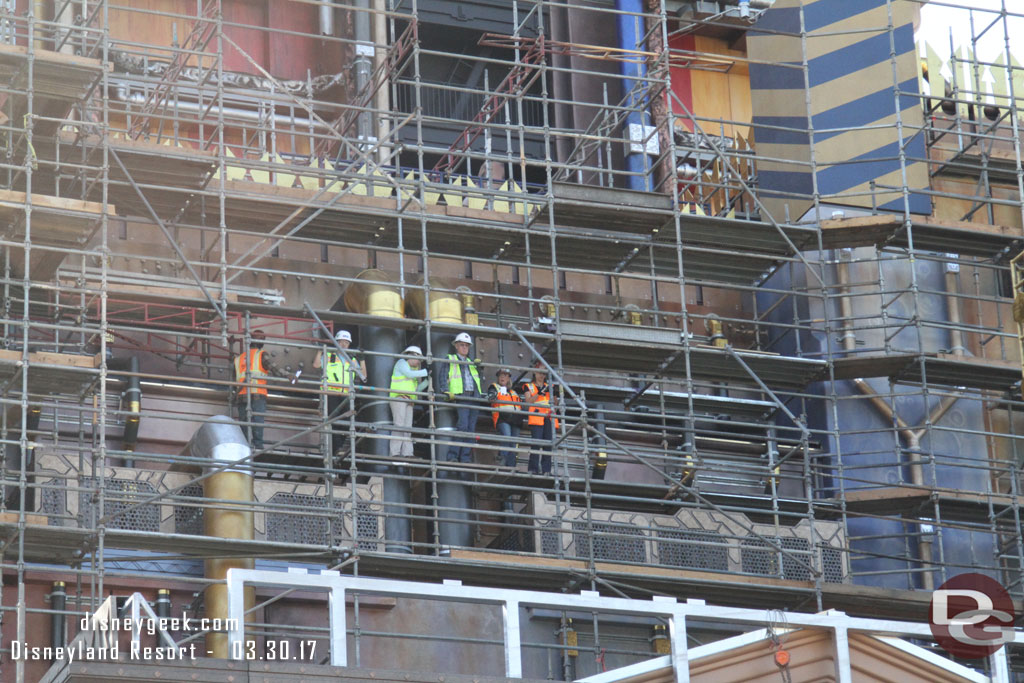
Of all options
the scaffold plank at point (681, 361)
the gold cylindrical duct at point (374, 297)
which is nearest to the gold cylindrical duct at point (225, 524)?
the gold cylindrical duct at point (374, 297)

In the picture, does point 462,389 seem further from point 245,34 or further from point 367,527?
point 245,34

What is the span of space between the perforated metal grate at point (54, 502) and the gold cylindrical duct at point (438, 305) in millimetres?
6434

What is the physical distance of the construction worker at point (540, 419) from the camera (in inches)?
1314

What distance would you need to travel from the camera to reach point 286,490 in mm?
31594

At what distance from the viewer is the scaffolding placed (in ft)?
101

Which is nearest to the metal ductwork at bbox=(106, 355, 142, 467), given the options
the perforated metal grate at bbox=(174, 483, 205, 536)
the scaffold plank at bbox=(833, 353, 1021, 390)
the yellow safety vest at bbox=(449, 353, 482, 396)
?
the perforated metal grate at bbox=(174, 483, 205, 536)

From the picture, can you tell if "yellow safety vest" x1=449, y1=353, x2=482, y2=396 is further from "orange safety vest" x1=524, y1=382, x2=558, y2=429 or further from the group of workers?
"orange safety vest" x1=524, y1=382, x2=558, y2=429

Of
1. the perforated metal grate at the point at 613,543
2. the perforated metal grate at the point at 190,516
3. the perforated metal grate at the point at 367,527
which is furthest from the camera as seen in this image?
the perforated metal grate at the point at 613,543

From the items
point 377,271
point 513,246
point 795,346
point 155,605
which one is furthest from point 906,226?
point 155,605

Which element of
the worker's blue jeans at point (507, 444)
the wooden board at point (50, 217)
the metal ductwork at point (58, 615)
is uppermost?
the wooden board at point (50, 217)

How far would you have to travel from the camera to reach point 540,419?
33688 millimetres

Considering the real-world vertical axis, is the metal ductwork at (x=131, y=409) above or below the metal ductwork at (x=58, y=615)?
above

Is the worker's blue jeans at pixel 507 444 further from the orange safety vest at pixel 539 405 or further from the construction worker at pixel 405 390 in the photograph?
the construction worker at pixel 405 390

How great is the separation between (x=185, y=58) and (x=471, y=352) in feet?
21.9
